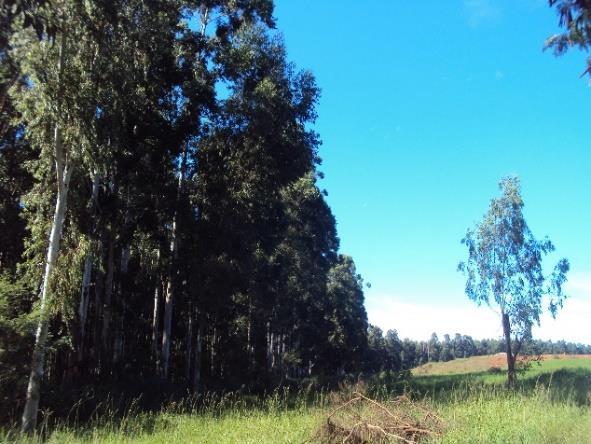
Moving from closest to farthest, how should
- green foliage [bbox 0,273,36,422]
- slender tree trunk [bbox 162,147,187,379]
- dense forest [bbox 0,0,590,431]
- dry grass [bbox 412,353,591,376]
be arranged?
1. green foliage [bbox 0,273,36,422]
2. dense forest [bbox 0,0,590,431]
3. slender tree trunk [bbox 162,147,187,379]
4. dry grass [bbox 412,353,591,376]

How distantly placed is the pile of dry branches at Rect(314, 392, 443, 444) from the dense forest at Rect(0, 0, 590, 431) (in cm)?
635

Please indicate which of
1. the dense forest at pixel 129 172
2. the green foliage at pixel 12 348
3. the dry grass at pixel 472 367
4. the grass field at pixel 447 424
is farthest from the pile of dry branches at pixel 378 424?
the dry grass at pixel 472 367

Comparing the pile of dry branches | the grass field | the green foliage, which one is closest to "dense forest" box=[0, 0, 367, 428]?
the green foliage

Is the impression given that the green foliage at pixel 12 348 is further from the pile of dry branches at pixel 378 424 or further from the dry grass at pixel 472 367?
the dry grass at pixel 472 367

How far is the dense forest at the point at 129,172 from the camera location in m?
11.6

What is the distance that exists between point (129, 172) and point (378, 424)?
13816 mm

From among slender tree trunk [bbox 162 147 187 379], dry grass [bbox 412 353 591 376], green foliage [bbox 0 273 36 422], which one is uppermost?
slender tree trunk [bbox 162 147 187 379]

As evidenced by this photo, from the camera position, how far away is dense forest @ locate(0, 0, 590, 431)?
38.1 ft

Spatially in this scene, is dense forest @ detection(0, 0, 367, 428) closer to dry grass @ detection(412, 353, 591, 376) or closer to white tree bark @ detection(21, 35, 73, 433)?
white tree bark @ detection(21, 35, 73, 433)

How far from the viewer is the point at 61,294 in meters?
13.8

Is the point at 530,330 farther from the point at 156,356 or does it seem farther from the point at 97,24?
the point at 97,24

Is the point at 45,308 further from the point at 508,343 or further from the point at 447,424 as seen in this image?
the point at 508,343

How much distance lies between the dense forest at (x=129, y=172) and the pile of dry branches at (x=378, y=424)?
635 centimetres

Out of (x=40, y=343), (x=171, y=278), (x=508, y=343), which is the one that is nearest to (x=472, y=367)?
(x=508, y=343)
